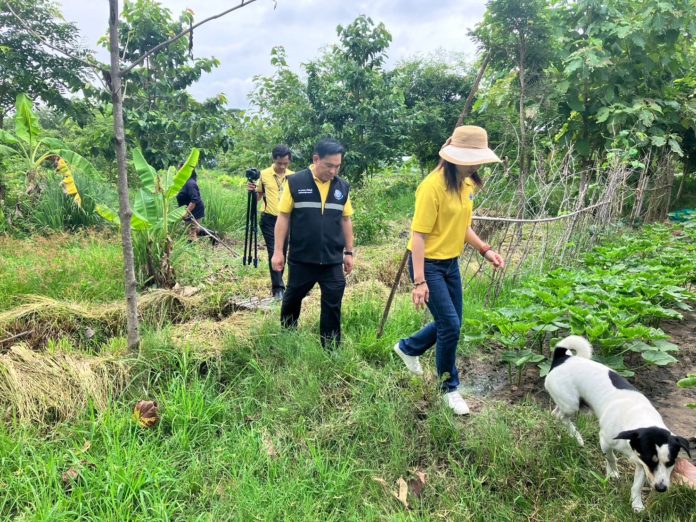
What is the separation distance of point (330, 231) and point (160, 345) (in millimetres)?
1457

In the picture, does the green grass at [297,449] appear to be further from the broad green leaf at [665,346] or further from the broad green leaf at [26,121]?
the broad green leaf at [26,121]

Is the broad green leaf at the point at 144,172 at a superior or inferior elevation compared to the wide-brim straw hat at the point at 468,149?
inferior

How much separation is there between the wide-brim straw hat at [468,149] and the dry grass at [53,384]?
99.6 inches

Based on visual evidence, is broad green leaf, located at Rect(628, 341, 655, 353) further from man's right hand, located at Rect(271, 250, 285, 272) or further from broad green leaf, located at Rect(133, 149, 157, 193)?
broad green leaf, located at Rect(133, 149, 157, 193)

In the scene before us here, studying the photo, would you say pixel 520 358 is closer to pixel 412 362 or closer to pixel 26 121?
pixel 412 362

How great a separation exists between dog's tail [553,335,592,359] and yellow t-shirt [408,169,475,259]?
820 millimetres

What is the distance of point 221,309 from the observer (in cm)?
460

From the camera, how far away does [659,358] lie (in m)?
2.88

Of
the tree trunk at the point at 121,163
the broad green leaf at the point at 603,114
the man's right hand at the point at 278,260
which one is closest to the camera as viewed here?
→ the tree trunk at the point at 121,163

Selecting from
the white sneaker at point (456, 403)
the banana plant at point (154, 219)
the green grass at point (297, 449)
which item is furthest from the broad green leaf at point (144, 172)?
the white sneaker at point (456, 403)

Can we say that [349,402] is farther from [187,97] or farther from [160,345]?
[187,97]

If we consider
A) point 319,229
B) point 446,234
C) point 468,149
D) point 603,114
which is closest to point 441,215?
point 446,234

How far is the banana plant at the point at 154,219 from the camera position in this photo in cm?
487

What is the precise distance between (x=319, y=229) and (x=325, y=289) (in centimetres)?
46
